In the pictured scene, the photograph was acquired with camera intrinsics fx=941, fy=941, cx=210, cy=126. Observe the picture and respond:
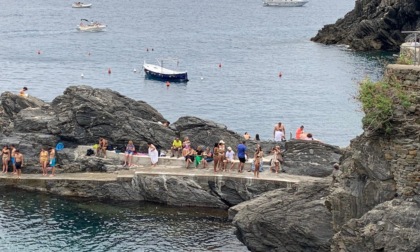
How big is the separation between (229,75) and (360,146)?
271ft

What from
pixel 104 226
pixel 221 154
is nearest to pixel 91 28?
pixel 221 154

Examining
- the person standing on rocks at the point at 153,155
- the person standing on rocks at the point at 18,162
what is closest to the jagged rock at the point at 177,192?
the person standing on rocks at the point at 153,155

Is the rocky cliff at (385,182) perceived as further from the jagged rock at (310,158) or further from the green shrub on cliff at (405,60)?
the jagged rock at (310,158)

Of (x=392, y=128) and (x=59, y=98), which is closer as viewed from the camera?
(x=392, y=128)

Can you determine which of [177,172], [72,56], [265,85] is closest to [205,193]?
[177,172]

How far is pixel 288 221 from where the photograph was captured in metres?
33.0

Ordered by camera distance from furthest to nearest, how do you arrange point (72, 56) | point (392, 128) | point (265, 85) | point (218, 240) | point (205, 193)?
point (72, 56), point (265, 85), point (205, 193), point (218, 240), point (392, 128)

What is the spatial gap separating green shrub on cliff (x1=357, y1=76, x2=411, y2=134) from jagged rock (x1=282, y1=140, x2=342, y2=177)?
16.7m

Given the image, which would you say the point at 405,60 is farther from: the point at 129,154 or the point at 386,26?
the point at 386,26

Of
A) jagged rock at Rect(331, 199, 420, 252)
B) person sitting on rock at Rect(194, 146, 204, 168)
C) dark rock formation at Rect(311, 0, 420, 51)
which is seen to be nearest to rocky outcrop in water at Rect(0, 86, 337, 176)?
person sitting on rock at Rect(194, 146, 204, 168)

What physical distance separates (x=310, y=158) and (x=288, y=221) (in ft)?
33.6

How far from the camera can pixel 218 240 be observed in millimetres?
37688

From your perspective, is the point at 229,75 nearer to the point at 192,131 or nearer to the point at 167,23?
the point at 192,131

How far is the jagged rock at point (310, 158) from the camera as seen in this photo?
4250 cm
